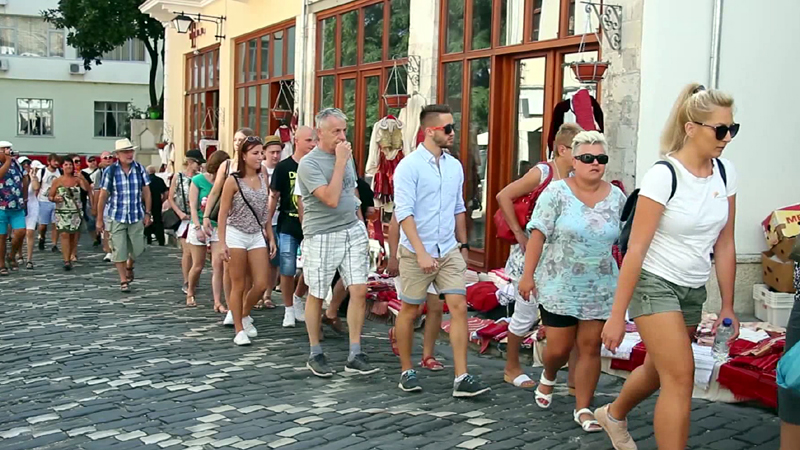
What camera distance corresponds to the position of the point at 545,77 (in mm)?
9734

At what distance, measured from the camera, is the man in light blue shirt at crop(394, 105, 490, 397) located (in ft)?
20.9

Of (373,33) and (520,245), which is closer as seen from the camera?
(520,245)

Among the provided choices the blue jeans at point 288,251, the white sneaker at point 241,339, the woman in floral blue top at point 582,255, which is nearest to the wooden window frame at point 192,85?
the blue jeans at point 288,251

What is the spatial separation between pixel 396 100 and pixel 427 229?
590 centimetres

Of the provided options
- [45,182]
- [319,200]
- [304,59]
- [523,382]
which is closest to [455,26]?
[304,59]

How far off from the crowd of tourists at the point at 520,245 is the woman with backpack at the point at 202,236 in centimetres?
2

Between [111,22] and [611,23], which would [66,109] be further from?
[611,23]

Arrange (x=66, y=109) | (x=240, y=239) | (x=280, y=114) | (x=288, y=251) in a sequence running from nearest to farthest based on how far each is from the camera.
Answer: (x=240, y=239)
(x=288, y=251)
(x=280, y=114)
(x=66, y=109)

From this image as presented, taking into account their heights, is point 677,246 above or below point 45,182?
above

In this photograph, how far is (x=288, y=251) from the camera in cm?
877

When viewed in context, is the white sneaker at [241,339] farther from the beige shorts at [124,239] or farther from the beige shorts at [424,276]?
the beige shorts at [124,239]

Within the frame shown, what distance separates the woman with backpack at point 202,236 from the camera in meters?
9.83

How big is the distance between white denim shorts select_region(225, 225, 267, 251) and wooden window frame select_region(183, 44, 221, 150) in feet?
44.5

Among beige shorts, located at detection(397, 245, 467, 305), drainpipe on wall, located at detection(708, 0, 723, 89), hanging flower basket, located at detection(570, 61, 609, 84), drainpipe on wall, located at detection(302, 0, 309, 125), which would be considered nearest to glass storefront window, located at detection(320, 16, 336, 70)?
drainpipe on wall, located at detection(302, 0, 309, 125)
